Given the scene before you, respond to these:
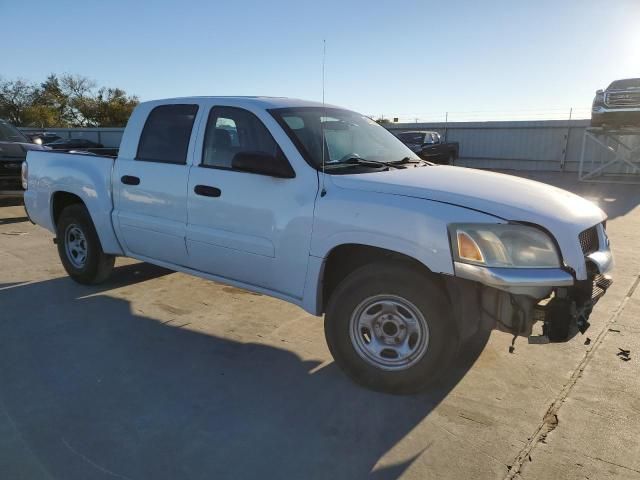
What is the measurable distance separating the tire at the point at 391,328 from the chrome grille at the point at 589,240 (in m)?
0.91

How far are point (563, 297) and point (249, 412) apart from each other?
1938mm

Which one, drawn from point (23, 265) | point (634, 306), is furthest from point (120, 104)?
point (634, 306)

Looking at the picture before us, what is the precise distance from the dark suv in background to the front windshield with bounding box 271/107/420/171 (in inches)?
490

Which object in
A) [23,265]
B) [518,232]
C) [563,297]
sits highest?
[518,232]

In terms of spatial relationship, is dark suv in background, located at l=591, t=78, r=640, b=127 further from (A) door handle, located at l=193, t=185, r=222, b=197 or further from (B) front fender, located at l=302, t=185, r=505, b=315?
(A) door handle, located at l=193, t=185, r=222, b=197

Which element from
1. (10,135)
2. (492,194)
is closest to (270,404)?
(492,194)

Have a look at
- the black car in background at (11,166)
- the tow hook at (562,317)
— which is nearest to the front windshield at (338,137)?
the tow hook at (562,317)

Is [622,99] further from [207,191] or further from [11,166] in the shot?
[11,166]

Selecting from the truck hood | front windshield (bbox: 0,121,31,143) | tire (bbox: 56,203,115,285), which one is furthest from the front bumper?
front windshield (bbox: 0,121,31,143)

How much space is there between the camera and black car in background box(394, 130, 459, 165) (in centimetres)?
1797

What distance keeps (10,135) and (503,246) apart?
37.6 feet

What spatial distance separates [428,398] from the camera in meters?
3.18

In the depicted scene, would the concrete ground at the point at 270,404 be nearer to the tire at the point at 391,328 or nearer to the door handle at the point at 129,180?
the tire at the point at 391,328

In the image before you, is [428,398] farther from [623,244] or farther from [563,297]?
[623,244]
